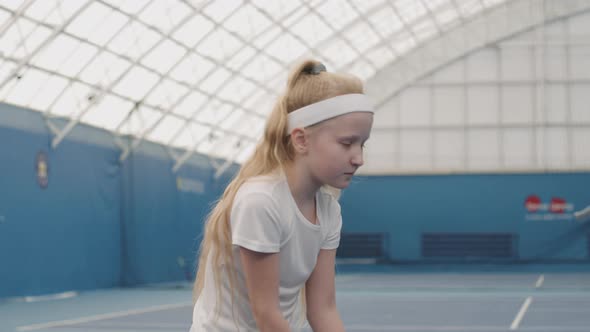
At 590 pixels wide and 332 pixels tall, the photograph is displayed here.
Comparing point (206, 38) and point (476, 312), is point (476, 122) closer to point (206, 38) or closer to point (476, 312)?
point (206, 38)

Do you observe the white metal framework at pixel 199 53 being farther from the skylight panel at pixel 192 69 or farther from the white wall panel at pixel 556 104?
the white wall panel at pixel 556 104

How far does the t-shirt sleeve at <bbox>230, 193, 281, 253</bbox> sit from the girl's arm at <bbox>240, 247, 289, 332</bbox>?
0.16 ft

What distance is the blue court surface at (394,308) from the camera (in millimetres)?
15727

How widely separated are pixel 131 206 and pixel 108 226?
1650 millimetres

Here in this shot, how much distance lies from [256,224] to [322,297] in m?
0.57

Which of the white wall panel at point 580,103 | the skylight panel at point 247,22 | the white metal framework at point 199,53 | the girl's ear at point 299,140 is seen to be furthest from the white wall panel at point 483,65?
the girl's ear at point 299,140

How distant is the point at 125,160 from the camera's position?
30.4 m

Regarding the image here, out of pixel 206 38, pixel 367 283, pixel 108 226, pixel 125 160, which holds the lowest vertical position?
pixel 367 283

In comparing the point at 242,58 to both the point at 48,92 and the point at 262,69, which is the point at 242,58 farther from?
the point at 48,92

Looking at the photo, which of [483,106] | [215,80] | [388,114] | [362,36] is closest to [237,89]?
[215,80]

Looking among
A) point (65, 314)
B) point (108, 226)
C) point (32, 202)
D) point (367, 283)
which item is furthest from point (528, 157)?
point (65, 314)

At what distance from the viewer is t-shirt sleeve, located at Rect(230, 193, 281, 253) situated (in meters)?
2.67

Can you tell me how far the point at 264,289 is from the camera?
9.00 feet

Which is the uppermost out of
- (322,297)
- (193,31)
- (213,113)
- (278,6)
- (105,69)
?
(278,6)
